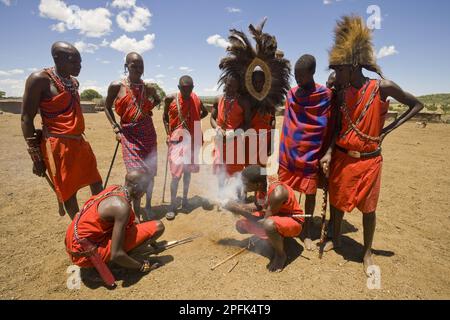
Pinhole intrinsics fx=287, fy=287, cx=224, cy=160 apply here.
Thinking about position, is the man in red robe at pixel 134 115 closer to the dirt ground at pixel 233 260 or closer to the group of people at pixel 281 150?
the group of people at pixel 281 150

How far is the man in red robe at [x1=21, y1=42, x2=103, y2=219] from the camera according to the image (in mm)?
3268

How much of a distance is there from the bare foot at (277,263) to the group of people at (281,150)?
11 millimetres

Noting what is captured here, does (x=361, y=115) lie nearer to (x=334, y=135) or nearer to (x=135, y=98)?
(x=334, y=135)

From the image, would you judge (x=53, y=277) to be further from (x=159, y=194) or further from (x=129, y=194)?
(x=159, y=194)

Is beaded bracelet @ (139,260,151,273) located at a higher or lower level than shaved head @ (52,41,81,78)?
lower

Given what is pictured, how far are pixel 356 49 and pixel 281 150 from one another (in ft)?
4.86

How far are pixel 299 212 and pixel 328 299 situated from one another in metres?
1.04

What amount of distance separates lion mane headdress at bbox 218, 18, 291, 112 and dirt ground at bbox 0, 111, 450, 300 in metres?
2.02

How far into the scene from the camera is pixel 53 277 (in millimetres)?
3203

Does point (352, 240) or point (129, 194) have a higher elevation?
point (129, 194)

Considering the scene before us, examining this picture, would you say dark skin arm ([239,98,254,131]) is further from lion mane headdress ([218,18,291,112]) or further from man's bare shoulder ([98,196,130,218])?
man's bare shoulder ([98,196,130,218])

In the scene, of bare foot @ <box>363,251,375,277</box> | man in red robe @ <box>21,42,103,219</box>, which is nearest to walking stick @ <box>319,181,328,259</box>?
bare foot @ <box>363,251,375,277</box>

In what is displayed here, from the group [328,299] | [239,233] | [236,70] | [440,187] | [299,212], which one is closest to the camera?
[328,299]
